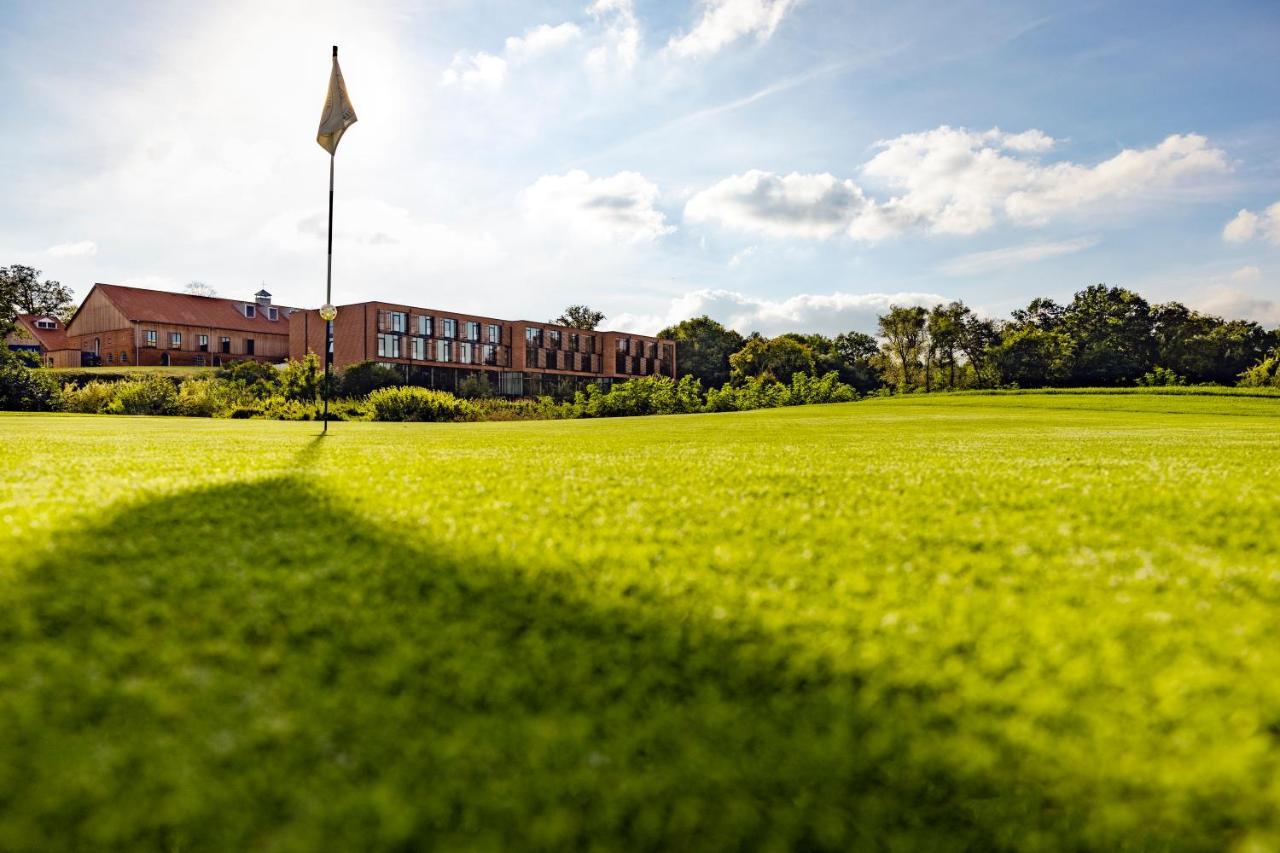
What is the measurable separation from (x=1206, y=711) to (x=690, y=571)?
1873 mm

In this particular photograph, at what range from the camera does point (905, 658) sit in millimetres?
2414

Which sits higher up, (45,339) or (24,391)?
(45,339)

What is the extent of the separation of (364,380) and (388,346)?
20835 mm

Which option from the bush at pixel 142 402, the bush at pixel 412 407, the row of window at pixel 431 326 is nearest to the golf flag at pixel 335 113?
the bush at pixel 412 407

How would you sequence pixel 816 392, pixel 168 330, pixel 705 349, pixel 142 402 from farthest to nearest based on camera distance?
pixel 705 349, pixel 168 330, pixel 816 392, pixel 142 402

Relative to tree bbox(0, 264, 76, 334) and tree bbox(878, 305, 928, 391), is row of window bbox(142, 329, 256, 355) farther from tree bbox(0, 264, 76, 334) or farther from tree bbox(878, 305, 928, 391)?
tree bbox(878, 305, 928, 391)

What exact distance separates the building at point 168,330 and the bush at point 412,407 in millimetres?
56192

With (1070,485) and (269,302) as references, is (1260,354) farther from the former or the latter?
(269,302)

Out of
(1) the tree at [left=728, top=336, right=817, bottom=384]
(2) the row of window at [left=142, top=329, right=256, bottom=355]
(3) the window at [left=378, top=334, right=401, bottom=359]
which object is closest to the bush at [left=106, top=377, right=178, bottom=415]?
(3) the window at [left=378, top=334, right=401, bottom=359]

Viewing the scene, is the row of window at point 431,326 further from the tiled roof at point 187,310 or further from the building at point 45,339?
the building at point 45,339

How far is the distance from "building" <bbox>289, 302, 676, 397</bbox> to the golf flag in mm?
48820

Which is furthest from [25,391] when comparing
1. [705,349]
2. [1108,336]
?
[1108,336]

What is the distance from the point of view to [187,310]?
7794 centimetres

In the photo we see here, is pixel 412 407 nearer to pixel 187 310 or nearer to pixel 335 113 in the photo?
pixel 335 113
